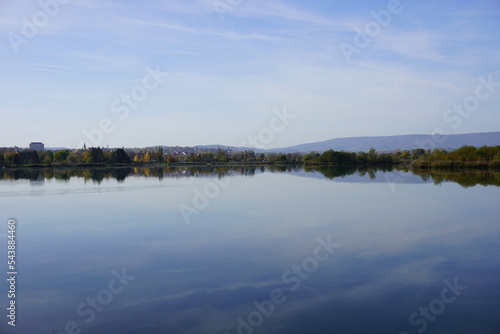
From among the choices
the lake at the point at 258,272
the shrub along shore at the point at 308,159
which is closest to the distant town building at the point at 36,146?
the shrub along shore at the point at 308,159

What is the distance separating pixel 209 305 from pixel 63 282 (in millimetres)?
2698

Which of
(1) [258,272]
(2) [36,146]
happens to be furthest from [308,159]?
(2) [36,146]

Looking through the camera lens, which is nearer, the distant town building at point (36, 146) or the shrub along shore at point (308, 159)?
the shrub along shore at point (308, 159)

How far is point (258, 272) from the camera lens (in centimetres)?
688

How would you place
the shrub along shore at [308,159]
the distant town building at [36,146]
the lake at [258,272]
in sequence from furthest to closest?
the distant town building at [36,146]
the shrub along shore at [308,159]
the lake at [258,272]

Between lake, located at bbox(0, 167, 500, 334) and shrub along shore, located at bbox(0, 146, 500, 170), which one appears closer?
lake, located at bbox(0, 167, 500, 334)

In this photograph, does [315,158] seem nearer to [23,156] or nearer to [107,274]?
[23,156]

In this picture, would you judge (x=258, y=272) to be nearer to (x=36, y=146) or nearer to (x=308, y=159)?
(x=308, y=159)

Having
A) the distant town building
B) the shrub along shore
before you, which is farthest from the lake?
the distant town building

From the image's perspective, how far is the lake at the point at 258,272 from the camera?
5105 millimetres

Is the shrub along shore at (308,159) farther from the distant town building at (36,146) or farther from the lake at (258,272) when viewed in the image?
the distant town building at (36,146)

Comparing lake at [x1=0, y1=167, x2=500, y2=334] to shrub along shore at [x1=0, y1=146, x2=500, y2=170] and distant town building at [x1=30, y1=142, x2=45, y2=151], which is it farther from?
distant town building at [x1=30, y1=142, x2=45, y2=151]

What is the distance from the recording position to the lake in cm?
511

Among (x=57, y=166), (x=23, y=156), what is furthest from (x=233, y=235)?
(x=23, y=156)
